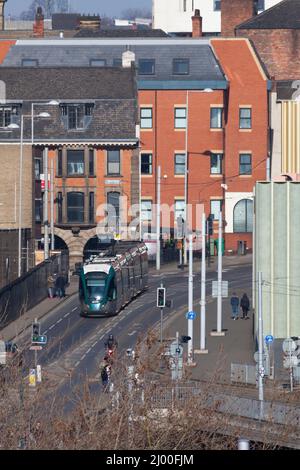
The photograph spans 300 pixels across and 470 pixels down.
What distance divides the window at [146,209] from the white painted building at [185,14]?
61.2m

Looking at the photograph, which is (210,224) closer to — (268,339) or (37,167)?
(37,167)

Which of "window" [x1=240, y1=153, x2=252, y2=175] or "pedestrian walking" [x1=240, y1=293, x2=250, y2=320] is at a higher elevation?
"window" [x1=240, y1=153, x2=252, y2=175]

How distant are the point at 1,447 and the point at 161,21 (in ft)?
475

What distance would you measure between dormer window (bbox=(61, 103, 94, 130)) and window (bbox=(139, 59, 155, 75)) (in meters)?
8.52

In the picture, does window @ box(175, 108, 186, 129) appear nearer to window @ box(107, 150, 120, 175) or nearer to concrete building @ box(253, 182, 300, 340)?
window @ box(107, 150, 120, 175)

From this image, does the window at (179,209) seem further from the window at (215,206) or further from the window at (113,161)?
the window at (113,161)

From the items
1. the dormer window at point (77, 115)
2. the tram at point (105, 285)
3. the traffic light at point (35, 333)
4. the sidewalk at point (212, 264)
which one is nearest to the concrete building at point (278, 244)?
the tram at point (105, 285)

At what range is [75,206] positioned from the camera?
116000mm

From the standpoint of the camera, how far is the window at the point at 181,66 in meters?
124

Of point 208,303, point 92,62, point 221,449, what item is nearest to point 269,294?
point 208,303

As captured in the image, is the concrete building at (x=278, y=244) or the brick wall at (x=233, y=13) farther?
the brick wall at (x=233, y=13)

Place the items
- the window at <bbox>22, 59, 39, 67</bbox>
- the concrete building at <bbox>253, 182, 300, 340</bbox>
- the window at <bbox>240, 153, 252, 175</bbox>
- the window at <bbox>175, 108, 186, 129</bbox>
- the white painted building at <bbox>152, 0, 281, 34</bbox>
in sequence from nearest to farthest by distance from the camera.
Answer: the concrete building at <bbox>253, 182, 300, 340</bbox>
the window at <bbox>175, 108, 186, 129</bbox>
the window at <bbox>240, 153, 252, 175</bbox>
the window at <bbox>22, 59, 39, 67</bbox>
the white painted building at <bbox>152, 0, 281, 34</bbox>

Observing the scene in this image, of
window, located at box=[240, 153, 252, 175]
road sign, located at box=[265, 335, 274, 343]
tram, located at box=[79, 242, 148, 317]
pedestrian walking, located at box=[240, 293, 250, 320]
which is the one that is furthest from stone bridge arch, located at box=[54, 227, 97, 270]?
road sign, located at box=[265, 335, 274, 343]

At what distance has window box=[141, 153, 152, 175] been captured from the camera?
122812 mm
